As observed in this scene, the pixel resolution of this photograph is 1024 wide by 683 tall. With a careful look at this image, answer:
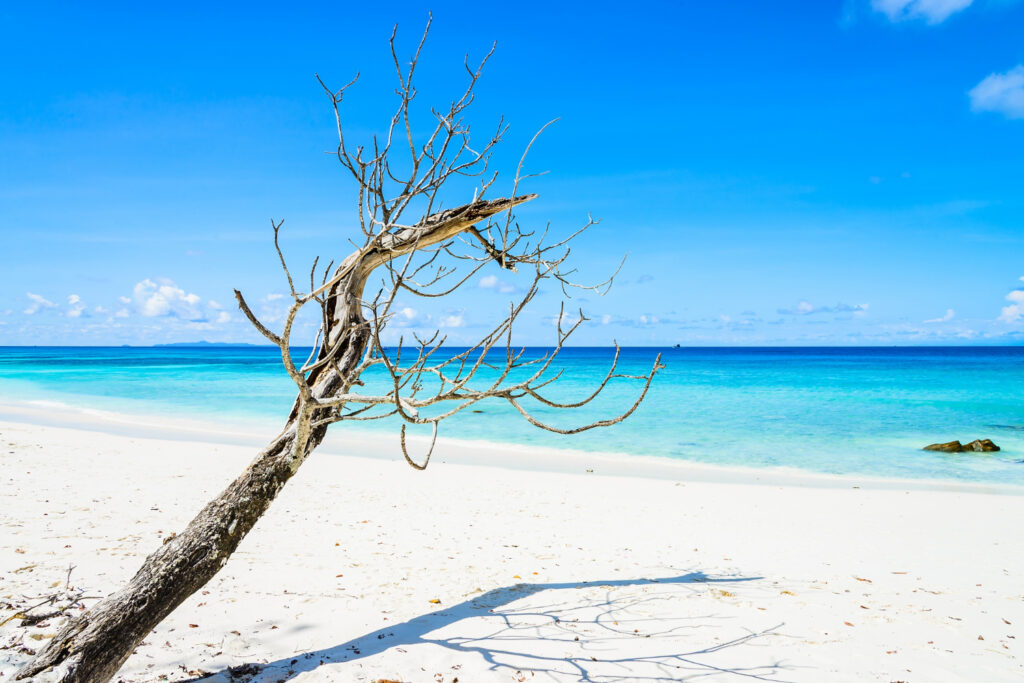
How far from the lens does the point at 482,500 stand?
7.47 m

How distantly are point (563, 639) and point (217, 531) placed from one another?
2127 millimetres

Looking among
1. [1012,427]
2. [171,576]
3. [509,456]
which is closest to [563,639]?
[171,576]

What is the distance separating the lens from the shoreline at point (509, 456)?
32.5 ft

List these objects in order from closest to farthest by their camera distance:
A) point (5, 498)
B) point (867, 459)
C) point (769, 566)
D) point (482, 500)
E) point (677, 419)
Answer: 1. point (769, 566)
2. point (5, 498)
3. point (482, 500)
4. point (867, 459)
5. point (677, 419)

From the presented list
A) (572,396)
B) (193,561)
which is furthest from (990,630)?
(572,396)

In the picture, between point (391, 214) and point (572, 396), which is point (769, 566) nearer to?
point (391, 214)

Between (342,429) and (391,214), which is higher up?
(391,214)

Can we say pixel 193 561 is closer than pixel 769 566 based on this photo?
Yes

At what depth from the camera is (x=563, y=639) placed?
12.2 ft

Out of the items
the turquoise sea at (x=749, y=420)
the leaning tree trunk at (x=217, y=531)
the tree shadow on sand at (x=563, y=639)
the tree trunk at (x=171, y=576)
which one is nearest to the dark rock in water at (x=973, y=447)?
the turquoise sea at (x=749, y=420)

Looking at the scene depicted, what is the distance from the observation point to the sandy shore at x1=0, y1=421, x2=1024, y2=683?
342 centimetres

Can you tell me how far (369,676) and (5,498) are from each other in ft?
17.8

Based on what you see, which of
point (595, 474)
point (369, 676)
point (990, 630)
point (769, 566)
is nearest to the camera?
point (369, 676)

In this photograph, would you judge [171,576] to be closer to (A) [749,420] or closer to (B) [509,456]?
(B) [509,456]
